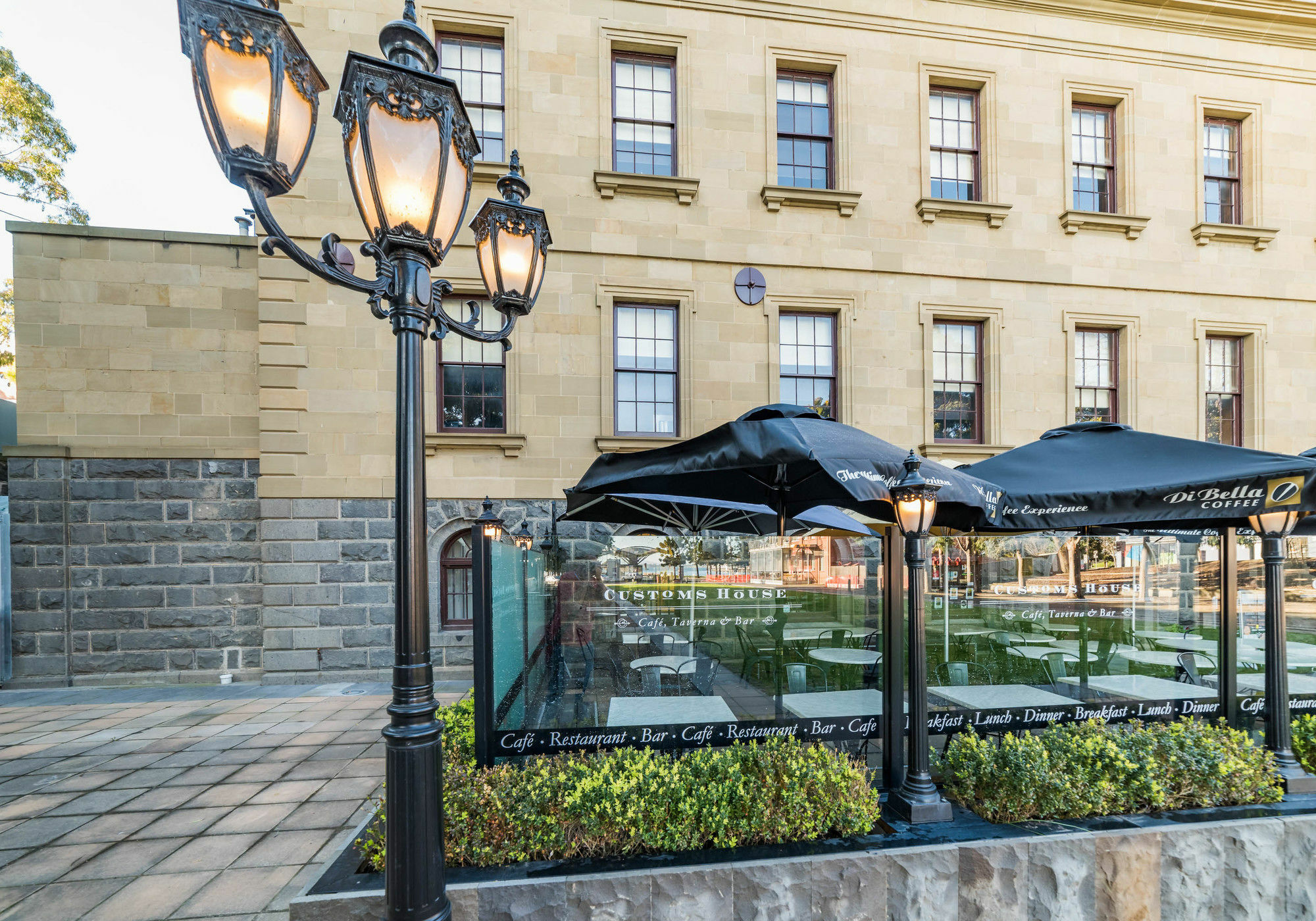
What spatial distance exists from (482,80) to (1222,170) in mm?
14162

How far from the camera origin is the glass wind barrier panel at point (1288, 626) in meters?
5.63

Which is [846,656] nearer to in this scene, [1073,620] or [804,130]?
[1073,620]

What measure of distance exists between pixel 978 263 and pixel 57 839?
13593 millimetres

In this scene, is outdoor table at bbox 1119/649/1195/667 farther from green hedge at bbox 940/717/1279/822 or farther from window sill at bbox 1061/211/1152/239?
window sill at bbox 1061/211/1152/239

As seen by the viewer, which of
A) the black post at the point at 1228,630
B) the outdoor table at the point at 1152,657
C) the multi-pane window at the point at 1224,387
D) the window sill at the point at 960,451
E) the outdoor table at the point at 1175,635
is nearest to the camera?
the black post at the point at 1228,630

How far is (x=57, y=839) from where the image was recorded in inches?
176

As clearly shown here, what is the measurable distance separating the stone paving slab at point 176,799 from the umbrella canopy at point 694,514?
10.3 feet

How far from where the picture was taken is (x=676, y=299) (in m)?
9.99

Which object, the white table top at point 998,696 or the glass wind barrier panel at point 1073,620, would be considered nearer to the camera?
the white table top at point 998,696

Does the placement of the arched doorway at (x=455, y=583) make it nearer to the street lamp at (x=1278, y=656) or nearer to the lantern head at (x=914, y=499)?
the lantern head at (x=914, y=499)

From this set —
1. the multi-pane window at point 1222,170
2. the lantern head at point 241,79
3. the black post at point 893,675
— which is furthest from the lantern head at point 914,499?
the multi-pane window at point 1222,170

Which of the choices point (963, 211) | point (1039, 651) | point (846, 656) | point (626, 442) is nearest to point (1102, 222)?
point (963, 211)

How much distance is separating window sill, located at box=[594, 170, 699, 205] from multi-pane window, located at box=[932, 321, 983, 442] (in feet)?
16.4

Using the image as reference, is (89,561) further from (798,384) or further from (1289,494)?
(1289,494)
